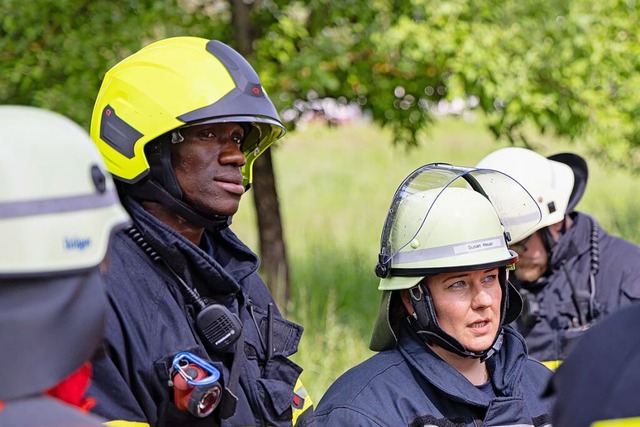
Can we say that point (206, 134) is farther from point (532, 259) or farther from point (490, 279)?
point (532, 259)

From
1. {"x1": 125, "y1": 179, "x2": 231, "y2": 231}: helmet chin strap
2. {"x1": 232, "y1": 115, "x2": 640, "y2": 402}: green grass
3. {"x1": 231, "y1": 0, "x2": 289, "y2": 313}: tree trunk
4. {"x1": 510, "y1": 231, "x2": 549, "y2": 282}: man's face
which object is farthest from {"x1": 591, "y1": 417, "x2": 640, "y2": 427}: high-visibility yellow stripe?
{"x1": 231, "y1": 0, "x2": 289, "y2": 313}: tree trunk

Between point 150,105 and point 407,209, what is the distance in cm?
104

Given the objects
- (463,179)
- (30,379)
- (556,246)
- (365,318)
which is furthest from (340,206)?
(30,379)

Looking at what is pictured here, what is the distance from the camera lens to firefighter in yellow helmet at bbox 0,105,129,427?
1829mm

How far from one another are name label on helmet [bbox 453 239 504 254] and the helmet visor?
0.09 metres

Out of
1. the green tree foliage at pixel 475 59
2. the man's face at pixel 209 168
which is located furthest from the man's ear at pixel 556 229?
the man's face at pixel 209 168

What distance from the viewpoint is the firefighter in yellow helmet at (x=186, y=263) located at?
9.83ft

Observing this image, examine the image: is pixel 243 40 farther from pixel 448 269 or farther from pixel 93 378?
pixel 93 378

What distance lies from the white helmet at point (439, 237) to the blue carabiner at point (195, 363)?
2.92 feet

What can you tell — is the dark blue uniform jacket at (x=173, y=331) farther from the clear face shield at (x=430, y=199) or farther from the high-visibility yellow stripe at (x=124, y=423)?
the clear face shield at (x=430, y=199)

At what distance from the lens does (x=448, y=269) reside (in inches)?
144

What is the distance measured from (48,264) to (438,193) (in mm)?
2171

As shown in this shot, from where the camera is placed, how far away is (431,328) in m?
3.63

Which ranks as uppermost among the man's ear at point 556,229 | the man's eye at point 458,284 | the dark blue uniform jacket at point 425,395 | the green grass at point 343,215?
the man's eye at point 458,284
